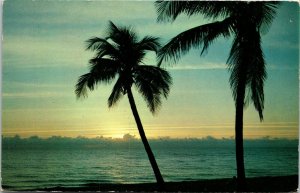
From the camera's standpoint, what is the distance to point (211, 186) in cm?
1103

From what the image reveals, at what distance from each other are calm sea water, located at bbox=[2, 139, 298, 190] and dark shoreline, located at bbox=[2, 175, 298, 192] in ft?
0.31

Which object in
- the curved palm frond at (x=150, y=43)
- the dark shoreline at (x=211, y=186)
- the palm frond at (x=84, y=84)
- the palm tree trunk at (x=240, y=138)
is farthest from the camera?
the palm frond at (x=84, y=84)

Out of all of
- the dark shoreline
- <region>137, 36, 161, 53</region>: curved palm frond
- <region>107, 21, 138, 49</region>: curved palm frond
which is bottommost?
the dark shoreline

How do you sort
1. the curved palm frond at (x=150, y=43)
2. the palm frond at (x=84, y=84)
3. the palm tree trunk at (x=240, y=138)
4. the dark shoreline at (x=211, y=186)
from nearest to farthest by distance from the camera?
the palm tree trunk at (x=240, y=138), the dark shoreline at (x=211, y=186), the curved palm frond at (x=150, y=43), the palm frond at (x=84, y=84)

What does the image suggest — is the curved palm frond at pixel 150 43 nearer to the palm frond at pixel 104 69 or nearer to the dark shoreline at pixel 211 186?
the palm frond at pixel 104 69

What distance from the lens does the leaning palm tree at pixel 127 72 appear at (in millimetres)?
11227

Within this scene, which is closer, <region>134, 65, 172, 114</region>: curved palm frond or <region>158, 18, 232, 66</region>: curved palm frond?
<region>158, 18, 232, 66</region>: curved palm frond

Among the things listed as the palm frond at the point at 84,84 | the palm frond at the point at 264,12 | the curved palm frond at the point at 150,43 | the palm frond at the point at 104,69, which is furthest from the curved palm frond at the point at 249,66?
the palm frond at the point at 84,84

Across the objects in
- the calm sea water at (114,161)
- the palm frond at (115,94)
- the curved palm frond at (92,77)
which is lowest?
the calm sea water at (114,161)

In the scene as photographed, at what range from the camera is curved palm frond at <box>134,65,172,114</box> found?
444 inches

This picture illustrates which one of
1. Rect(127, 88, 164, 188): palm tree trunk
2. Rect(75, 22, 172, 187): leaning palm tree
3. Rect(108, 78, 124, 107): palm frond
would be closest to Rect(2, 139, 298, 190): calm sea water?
Rect(127, 88, 164, 188): palm tree trunk

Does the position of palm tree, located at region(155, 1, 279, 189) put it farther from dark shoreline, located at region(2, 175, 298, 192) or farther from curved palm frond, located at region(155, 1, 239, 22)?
dark shoreline, located at region(2, 175, 298, 192)

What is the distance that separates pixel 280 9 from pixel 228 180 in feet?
8.48

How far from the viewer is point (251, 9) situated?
35.2 feet
